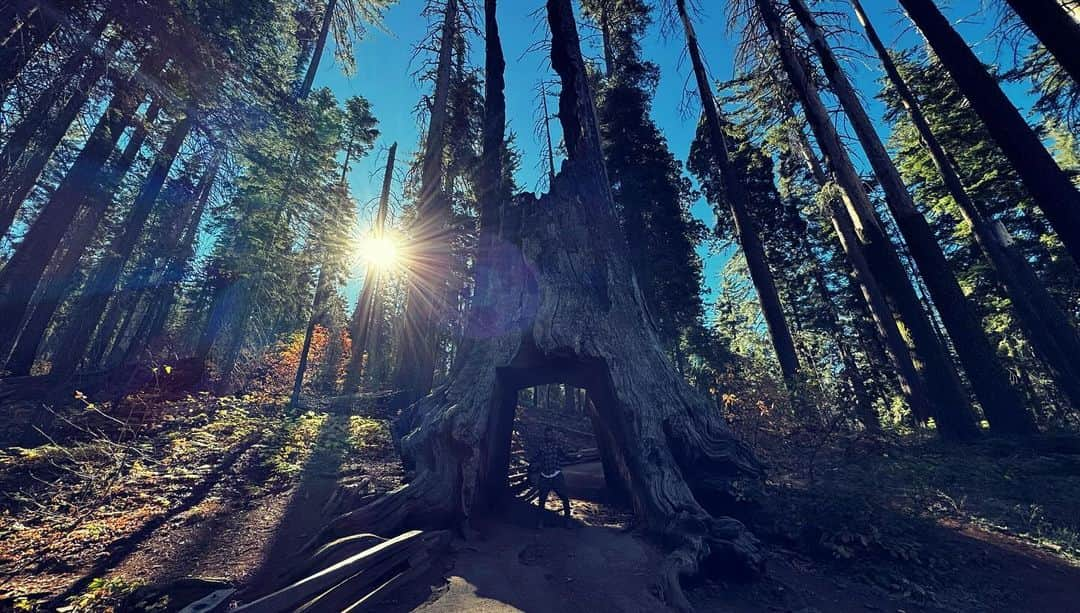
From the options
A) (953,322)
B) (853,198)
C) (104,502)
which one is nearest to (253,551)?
(104,502)

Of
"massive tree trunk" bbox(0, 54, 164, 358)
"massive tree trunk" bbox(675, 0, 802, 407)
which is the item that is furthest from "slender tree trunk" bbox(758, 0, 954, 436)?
"massive tree trunk" bbox(0, 54, 164, 358)

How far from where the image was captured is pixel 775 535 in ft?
18.9

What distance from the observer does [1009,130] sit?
6.33 meters

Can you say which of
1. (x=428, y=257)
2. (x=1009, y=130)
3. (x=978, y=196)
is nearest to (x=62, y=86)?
(x=428, y=257)

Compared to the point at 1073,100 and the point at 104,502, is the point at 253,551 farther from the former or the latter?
the point at 1073,100

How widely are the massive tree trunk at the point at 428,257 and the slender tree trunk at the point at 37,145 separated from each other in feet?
25.1

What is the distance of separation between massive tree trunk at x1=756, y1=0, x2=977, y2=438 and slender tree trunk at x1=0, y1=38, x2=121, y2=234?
18277 mm

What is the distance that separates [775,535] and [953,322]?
846cm

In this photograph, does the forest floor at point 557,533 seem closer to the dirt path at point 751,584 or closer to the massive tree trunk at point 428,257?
the dirt path at point 751,584

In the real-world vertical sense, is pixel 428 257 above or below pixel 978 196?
below

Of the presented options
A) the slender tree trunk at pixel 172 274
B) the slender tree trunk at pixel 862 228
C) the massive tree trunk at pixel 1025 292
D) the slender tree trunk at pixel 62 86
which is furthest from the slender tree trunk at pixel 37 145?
the massive tree trunk at pixel 1025 292

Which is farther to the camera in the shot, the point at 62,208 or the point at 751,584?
the point at 62,208

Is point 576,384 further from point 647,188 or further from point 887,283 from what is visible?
point 647,188

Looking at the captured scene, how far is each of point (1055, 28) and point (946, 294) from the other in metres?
6.31
